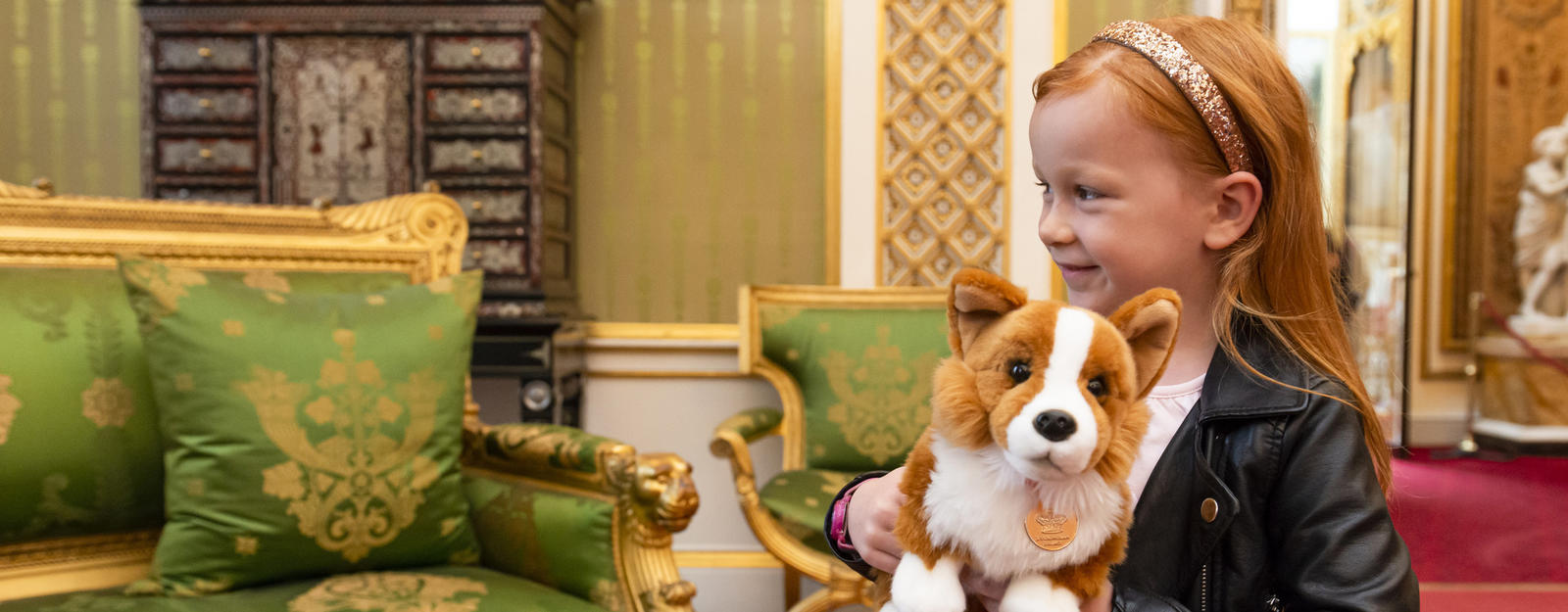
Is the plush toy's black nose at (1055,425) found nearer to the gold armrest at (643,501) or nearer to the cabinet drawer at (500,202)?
the gold armrest at (643,501)

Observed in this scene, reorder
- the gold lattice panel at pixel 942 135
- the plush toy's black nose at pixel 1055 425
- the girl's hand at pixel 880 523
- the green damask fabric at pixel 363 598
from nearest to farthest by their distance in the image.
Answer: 1. the plush toy's black nose at pixel 1055 425
2. the girl's hand at pixel 880 523
3. the green damask fabric at pixel 363 598
4. the gold lattice panel at pixel 942 135

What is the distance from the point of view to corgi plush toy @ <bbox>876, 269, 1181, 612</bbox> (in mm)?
415

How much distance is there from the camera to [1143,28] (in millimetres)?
634

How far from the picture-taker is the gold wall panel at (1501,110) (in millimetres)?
4184

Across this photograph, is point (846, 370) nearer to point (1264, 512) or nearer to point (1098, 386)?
point (1264, 512)

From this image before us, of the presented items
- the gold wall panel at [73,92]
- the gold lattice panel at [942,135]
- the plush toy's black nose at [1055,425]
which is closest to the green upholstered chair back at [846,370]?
the gold lattice panel at [942,135]

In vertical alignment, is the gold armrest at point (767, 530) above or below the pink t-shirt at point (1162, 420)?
below

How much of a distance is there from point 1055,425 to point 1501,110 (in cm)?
530

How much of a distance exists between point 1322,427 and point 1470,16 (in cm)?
501

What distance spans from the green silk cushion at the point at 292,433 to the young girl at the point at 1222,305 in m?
0.89

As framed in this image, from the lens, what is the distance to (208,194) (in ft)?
7.86

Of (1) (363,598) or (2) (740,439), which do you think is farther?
(2) (740,439)

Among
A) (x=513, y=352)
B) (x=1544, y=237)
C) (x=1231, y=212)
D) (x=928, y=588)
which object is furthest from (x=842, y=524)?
(x=1544, y=237)

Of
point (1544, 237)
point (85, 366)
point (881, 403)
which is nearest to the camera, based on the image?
point (85, 366)
